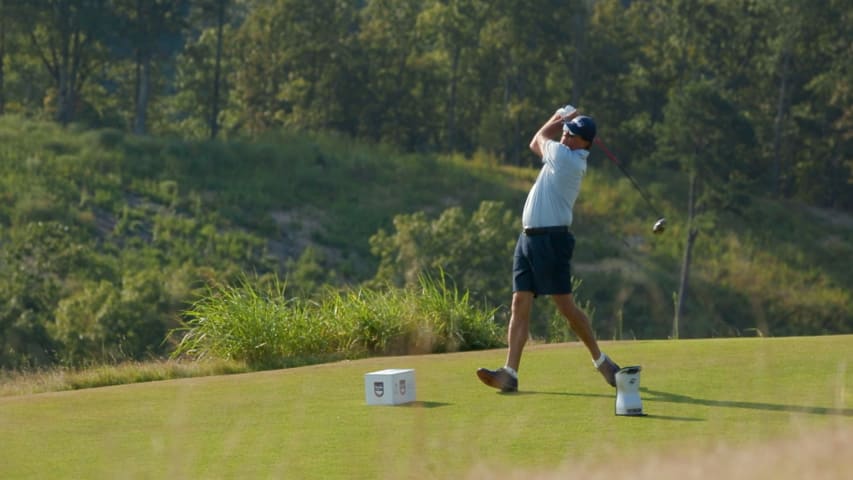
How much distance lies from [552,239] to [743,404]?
1.91 m

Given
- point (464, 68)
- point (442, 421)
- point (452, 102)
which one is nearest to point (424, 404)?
point (442, 421)

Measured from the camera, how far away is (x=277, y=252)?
2579 inches

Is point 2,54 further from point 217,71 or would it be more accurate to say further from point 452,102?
point 452,102

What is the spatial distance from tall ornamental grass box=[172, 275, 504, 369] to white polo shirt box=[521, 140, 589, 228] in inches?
157

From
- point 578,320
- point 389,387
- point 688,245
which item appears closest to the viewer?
point 389,387

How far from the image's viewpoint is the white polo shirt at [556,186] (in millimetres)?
10609

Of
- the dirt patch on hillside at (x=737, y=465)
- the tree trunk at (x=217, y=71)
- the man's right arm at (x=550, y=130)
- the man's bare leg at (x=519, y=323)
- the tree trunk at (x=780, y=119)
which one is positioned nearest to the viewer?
the dirt patch on hillside at (x=737, y=465)

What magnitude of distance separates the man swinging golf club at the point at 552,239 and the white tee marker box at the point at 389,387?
588 millimetres

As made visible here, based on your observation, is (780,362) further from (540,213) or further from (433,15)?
(433,15)

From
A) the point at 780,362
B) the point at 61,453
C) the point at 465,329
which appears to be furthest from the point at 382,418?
the point at 465,329

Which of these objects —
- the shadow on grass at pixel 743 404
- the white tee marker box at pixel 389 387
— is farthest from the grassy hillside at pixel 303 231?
the shadow on grass at pixel 743 404

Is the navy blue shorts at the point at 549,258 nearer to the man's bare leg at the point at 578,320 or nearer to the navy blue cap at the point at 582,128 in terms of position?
the man's bare leg at the point at 578,320

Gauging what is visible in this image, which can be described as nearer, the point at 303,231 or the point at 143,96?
the point at 303,231

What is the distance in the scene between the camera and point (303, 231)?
225ft
